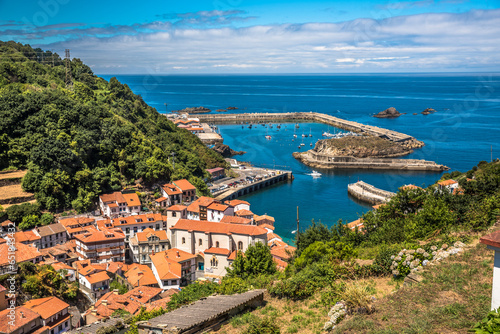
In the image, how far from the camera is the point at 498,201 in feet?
42.3

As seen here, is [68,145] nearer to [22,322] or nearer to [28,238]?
[28,238]

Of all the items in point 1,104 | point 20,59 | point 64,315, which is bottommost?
point 64,315

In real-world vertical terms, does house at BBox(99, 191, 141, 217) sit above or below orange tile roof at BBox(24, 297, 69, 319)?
above

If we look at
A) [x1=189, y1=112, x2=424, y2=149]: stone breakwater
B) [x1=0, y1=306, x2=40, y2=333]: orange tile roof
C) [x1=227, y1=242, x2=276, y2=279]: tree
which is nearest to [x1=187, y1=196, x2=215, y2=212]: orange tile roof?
[x1=227, y1=242, x2=276, y2=279]: tree

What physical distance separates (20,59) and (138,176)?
78.5ft

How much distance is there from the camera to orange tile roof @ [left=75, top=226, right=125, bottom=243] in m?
24.6

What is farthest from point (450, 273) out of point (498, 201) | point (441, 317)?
point (498, 201)

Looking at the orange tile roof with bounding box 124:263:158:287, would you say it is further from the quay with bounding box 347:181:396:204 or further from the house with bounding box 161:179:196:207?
the quay with bounding box 347:181:396:204

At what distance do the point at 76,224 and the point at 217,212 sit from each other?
9.98 meters

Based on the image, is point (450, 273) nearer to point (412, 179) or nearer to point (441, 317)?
point (441, 317)

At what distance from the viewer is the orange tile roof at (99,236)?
2459 cm

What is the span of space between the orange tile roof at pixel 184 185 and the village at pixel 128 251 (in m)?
3.86

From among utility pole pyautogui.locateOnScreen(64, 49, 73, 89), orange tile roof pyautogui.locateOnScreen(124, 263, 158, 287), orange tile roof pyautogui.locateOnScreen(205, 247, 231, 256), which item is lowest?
orange tile roof pyautogui.locateOnScreen(124, 263, 158, 287)

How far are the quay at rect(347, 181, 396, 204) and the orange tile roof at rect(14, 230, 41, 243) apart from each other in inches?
1167
